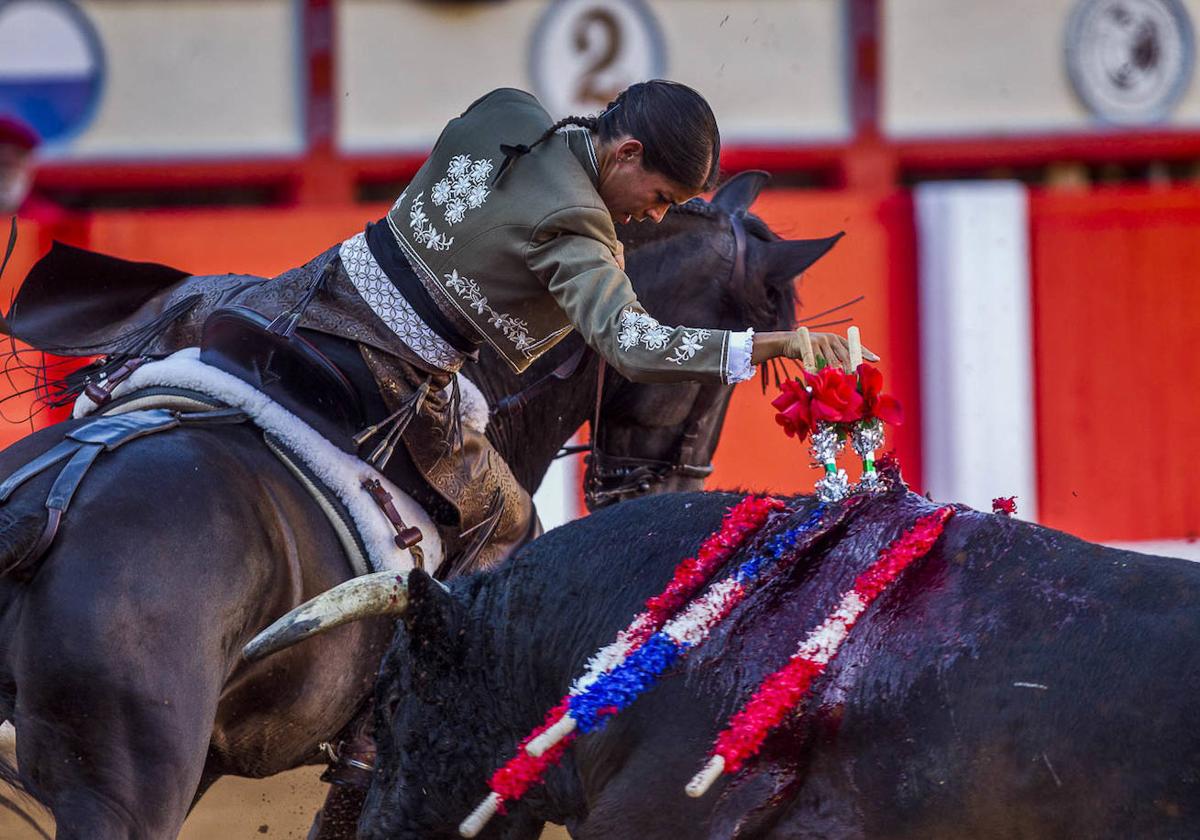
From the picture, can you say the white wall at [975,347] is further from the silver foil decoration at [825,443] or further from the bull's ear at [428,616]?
the bull's ear at [428,616]

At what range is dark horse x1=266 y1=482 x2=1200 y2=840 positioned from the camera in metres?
2.05

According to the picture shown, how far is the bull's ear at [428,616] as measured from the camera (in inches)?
100

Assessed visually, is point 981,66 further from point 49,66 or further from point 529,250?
point 529,250

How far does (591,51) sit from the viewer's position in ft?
30.1

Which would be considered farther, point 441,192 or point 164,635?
point 441,192

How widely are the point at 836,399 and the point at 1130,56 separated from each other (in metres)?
7.87

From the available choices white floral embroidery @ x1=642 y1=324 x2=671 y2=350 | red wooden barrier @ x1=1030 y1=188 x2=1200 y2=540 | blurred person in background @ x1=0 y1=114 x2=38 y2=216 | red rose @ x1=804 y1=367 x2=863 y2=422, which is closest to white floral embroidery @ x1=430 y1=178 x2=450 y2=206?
white floral embroidery @ x1=642 y1=324 x2=671 y2=350

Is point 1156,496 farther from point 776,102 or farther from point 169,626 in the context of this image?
point 169,626

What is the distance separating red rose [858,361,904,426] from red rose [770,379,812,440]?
8 cm

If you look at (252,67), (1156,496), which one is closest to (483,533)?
(1156,496)

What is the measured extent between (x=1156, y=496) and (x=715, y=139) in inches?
207

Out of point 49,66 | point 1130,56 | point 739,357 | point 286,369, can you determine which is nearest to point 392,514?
point 286,369

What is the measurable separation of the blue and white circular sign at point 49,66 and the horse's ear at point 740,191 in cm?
560

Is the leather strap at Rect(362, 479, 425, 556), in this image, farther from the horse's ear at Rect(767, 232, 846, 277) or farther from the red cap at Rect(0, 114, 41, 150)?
the red cap at Rect(0, 114, 41, 150)
